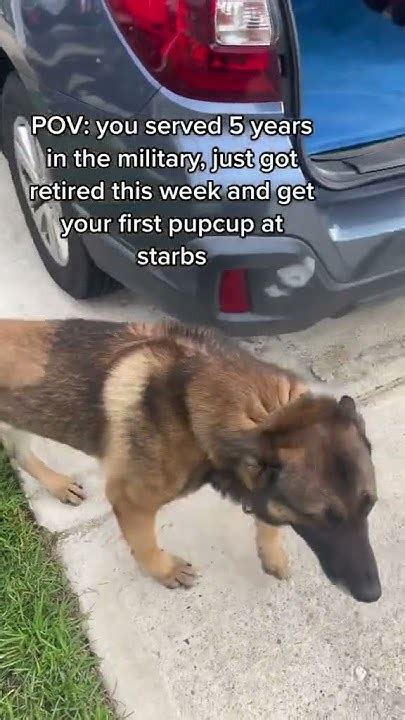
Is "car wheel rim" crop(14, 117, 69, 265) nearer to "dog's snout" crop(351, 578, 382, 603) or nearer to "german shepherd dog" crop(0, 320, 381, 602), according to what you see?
"german shepherd dog" crop(0, 320, 381, 602)

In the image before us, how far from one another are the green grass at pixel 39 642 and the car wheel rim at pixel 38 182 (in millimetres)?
1143

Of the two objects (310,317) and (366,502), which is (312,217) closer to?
(310,317)

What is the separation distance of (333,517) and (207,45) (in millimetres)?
1127

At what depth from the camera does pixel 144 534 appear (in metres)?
2.03

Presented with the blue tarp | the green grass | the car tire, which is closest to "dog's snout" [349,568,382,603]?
the green grass

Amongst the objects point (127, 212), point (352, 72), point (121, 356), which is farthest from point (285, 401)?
point (352, 72)

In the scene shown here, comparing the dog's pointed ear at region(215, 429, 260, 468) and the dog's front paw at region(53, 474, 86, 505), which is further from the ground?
the dog's pointed ear at region(215, 429, 260, 468)

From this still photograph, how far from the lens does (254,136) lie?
1856mm

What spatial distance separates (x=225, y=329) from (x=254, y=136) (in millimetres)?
575

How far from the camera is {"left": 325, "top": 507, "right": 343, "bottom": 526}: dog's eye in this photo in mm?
1494

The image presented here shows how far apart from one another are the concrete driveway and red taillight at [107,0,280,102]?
1199 millimetres

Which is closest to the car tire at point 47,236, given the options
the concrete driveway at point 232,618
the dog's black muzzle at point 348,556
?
the concrete driveway at point 232,618

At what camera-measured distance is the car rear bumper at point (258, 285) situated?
1.97 m

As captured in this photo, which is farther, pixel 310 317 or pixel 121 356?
pixel 310 317
